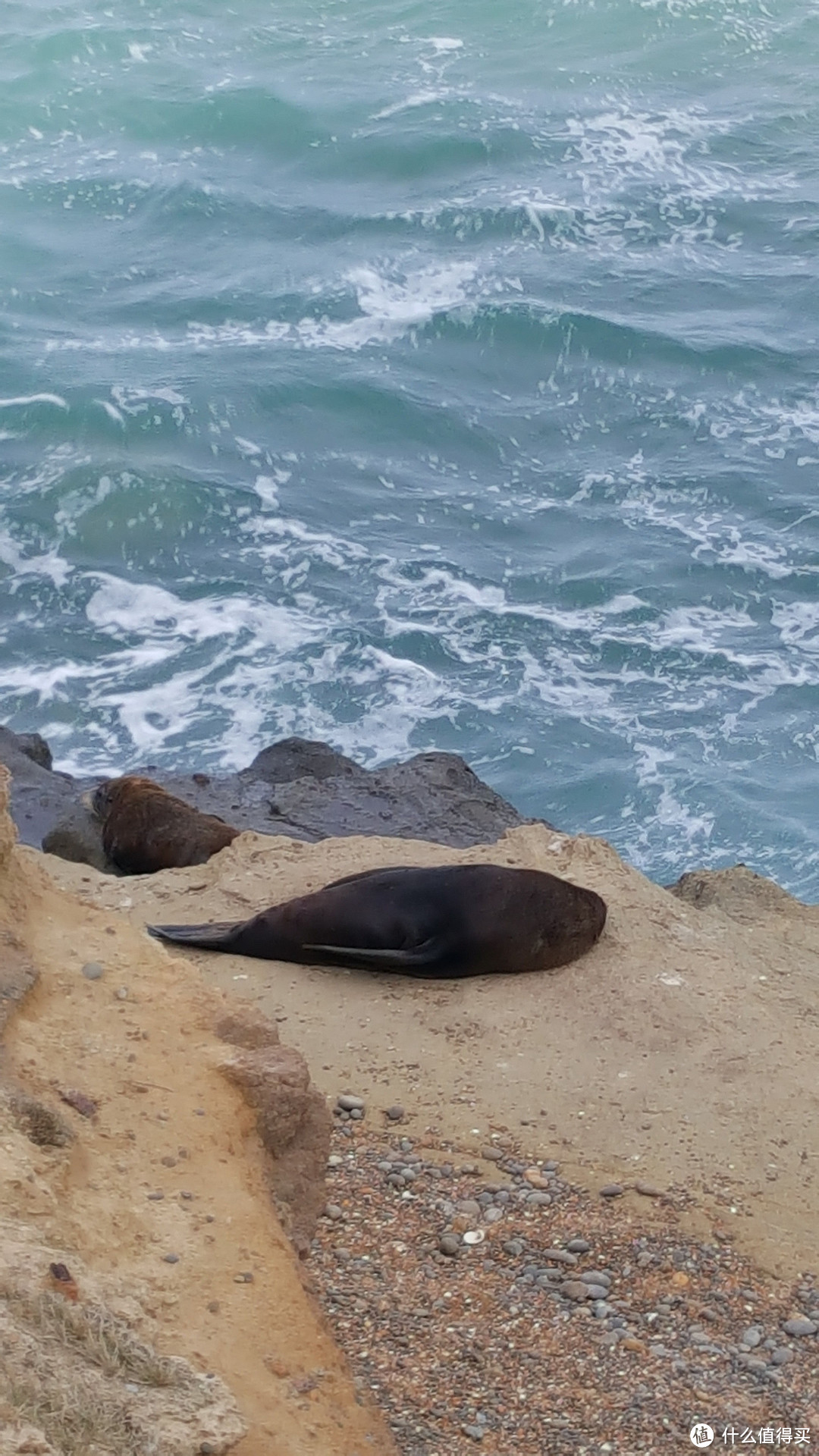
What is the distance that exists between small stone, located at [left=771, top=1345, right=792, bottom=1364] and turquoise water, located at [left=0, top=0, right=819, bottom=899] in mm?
6523

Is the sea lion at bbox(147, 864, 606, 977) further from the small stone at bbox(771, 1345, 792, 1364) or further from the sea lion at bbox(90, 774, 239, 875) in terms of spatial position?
the small stone at bbox(771, 1345, 792, 1364)

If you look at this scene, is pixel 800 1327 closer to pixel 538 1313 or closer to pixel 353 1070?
pixel 538 1313

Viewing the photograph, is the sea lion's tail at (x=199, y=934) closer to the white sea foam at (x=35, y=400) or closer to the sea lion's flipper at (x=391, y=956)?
the sea lion's flipper at (x=391, y=956)

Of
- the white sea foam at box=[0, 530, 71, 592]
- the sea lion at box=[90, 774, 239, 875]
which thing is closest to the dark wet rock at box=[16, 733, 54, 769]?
→ the sea lion at box=[90, 774, 239, 875]

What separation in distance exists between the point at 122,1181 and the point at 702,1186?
105 inches

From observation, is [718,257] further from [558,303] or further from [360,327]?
[360,327]

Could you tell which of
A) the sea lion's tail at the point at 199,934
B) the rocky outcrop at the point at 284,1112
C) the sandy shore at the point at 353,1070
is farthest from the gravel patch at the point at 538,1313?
the sea lion's tail at the point at 199,934

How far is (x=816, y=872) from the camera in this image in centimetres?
1178

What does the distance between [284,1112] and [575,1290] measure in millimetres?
1327

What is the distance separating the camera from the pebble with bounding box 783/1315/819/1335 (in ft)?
17.6

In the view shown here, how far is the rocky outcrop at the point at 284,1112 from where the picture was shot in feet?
15.6

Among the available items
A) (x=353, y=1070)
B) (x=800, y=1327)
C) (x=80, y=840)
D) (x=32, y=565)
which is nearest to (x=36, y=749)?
(x=80, y=840)

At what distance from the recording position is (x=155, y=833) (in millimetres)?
9891

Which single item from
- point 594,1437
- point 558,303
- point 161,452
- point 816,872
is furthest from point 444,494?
point 594,1437
